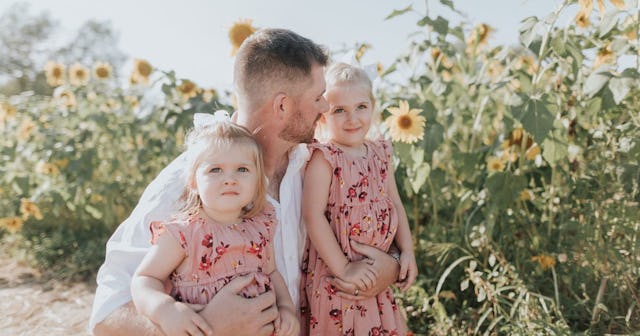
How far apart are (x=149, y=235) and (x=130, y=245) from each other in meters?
0.05

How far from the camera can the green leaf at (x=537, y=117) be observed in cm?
208

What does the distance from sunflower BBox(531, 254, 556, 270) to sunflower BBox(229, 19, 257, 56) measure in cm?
162

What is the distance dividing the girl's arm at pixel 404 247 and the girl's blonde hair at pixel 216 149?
497 millimetres

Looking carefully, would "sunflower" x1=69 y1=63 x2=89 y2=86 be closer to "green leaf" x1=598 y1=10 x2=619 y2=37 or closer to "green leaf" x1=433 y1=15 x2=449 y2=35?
"green leaf" x1=433 y1=15 x2=449 y2=35

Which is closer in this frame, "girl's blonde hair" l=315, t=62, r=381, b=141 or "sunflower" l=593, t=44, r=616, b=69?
"girl's blonde hair" l=315, t=62, r=381, b=141

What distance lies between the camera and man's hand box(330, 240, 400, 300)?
5.76 feet

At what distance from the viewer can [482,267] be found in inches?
105

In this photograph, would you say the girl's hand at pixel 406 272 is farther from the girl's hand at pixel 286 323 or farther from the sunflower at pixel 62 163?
the sunflower at pixel 62 163

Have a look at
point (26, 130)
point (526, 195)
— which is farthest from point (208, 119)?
point (26, 130)

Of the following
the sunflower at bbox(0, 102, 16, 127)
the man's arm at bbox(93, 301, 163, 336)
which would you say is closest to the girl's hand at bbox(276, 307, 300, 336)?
the man's arm at bbox(93, 301, 163, 336)

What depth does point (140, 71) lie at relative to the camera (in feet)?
13.2

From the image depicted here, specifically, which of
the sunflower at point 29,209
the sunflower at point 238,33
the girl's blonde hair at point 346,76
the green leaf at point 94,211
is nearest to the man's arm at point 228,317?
the girl's blonde hair at point 346,76

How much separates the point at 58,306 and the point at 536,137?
269cm

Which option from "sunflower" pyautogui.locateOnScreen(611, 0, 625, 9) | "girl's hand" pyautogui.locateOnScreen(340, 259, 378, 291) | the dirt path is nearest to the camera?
"girl's hand" pyautogui.locateOnScreen(340, 259, 378, 291)
